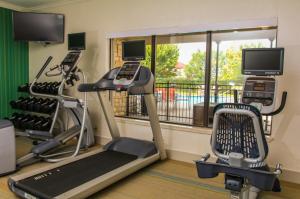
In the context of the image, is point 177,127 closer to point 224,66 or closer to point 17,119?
point 224,66

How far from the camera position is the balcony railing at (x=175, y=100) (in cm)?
517

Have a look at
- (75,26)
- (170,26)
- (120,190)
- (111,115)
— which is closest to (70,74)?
(111,115)

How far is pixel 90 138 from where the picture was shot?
4.56 metres

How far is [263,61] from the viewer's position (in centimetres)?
265

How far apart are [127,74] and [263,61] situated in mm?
1750

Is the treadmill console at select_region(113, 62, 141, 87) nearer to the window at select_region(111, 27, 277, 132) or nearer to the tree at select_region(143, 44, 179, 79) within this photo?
the window at select_region(111, 27, 277, 132)

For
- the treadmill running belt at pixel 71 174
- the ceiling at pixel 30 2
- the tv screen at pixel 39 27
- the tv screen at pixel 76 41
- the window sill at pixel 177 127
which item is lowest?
the treadmill running belt at pixel 71 174

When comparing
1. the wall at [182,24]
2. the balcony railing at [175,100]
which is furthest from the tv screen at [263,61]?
the balcony railing at [175,100]

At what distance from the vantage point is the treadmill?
2.59m

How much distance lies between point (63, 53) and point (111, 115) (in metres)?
2.12

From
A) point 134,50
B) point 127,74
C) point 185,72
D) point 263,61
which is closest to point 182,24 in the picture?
point 134,50

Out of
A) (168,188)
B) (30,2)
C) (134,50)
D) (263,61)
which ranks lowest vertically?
(168,188)

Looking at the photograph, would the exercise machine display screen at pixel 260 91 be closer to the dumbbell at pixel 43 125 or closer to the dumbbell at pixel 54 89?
the dumbbell at pixel 54 89

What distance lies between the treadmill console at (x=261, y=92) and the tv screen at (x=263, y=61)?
3.8 inches
